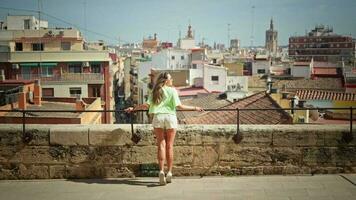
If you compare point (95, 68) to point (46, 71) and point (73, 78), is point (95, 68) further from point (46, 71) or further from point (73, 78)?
point (46, 71)

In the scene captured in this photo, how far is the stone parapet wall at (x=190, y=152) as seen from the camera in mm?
5730

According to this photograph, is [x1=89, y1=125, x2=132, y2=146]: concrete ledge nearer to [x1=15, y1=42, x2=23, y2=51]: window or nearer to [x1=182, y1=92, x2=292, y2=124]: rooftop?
[x1=182, y1=92, x2=292, y2=124]: rooftop

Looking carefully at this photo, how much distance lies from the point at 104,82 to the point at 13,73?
8933 millimetres

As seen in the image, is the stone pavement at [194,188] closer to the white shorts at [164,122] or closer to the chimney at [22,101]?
the white shorts at [164,122]

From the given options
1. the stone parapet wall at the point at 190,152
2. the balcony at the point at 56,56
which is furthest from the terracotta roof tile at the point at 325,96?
the stone parapet wall at the point at 190,152

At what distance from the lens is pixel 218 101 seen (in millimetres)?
28344

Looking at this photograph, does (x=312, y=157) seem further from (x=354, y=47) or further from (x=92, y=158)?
(x=354, y=47)

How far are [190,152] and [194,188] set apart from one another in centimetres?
65

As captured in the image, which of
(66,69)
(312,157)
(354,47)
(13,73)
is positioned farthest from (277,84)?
(354,47)

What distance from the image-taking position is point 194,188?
523 centimetres

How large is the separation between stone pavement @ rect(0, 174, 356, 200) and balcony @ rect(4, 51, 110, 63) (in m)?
34.2

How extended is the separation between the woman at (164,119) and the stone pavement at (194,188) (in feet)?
1.09

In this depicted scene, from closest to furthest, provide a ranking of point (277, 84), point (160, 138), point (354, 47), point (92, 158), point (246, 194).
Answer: point (246, 194), point (160, 138), point (92, 158), point (277, 84), point (354, 47)

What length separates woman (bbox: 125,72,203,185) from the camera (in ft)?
17.5
